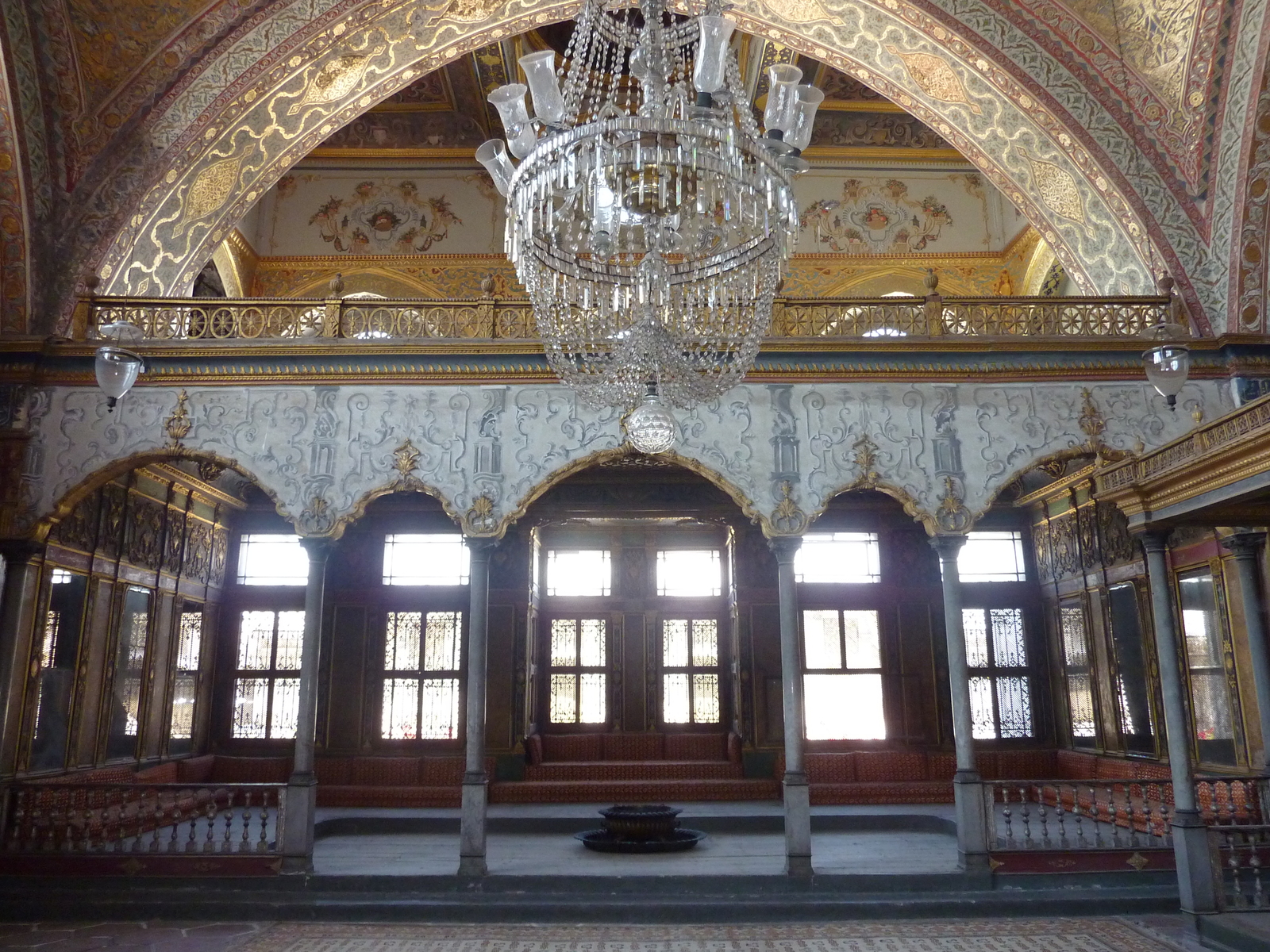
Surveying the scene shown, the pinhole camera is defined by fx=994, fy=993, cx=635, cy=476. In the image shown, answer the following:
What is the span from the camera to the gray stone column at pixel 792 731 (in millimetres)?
7297

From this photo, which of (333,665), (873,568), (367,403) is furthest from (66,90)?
(873,568)

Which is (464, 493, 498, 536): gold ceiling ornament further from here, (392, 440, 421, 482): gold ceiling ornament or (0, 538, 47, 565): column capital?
(0, 538, 47, 565): column capital

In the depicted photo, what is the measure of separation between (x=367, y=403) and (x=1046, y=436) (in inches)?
216

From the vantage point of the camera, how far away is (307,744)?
24.7ft

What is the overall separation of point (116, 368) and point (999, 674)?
30.9 feet

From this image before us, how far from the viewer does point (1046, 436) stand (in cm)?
800

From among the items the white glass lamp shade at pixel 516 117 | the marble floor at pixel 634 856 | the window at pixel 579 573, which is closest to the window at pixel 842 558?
the window at pixel 579 573

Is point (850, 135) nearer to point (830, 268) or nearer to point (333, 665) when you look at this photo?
point (830, 268)

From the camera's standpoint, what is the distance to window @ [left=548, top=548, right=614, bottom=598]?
1188cm

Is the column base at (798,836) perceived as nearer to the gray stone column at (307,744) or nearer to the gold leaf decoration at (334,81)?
the gray stone column at (307,744)

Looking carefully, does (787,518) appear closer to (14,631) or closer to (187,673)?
(14,631)


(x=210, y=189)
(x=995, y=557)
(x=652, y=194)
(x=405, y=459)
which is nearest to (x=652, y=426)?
(x=652, y=194)

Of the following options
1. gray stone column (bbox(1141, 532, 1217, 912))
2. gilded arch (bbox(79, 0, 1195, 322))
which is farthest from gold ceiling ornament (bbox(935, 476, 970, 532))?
gilded arch (bbox(79, 0, 1195, 322))

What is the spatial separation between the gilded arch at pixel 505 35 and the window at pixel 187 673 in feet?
12.5
